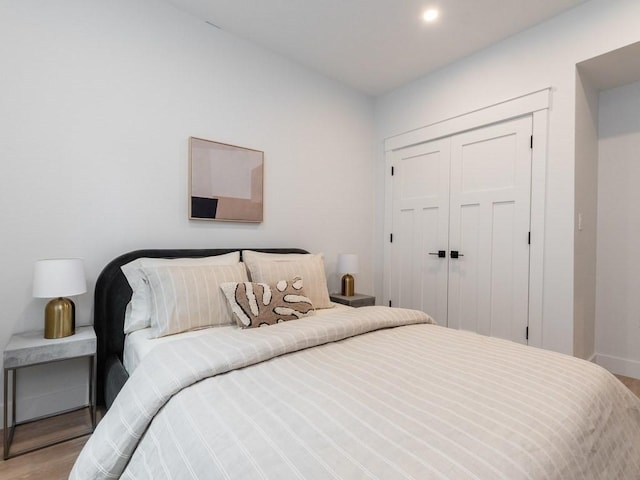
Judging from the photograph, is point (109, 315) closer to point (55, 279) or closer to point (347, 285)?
point (55, 279)

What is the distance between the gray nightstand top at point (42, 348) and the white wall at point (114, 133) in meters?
0.21

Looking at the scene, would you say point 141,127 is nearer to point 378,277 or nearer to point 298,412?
point 298,412

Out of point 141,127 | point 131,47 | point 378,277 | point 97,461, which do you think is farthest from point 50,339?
point 378,277

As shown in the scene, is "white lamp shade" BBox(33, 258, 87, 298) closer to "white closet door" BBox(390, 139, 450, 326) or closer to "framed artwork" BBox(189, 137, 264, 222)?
"framed artwork" BBox(189, 137, 264, 222)

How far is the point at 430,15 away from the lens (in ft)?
7.73

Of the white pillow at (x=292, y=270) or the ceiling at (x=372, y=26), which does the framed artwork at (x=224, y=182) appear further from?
the ceiling at (x=372, y=26)

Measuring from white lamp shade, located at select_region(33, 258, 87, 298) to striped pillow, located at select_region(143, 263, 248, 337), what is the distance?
34 cm

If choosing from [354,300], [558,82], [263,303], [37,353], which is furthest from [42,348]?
[558,82]

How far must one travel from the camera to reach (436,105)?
3.11 m

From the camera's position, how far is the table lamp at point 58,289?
1685mm

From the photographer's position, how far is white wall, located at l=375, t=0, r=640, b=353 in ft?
7.14

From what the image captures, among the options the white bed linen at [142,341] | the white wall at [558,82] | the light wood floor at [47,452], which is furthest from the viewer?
the white wall at [558,82]

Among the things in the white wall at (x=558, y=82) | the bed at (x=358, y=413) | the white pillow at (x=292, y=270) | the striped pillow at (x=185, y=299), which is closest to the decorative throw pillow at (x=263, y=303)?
the striped pillow at (x=185, y=299)

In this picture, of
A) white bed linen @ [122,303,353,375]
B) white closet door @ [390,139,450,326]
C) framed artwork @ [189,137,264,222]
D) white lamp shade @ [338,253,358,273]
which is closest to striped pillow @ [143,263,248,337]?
white bed linen @ [122,303,353,375]
